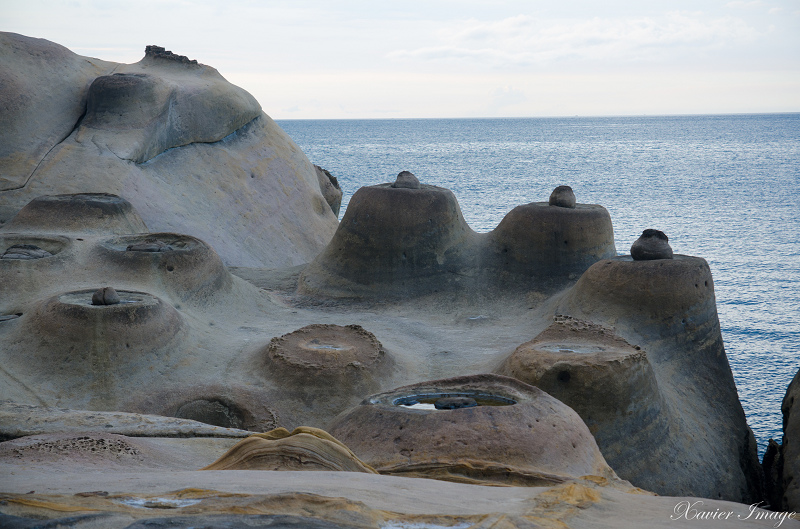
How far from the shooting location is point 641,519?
3.33m

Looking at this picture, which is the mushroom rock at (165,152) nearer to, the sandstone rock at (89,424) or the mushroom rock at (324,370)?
the mushroom rock at (324,370)

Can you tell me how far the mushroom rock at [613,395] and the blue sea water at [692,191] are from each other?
21.8ft

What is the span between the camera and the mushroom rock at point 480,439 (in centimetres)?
529

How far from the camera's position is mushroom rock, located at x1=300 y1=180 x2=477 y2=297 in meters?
12.5

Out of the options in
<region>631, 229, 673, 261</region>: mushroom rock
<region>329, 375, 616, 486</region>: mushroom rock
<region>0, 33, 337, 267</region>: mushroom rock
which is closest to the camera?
<region>329, 375, 616, 486</region>: mushroom rock

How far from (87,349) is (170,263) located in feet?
7.65

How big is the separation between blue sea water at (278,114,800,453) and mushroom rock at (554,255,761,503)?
4.52 metres

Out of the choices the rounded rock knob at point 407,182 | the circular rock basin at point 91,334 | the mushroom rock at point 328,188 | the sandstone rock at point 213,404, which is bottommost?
the sandstone rock at point 213,404

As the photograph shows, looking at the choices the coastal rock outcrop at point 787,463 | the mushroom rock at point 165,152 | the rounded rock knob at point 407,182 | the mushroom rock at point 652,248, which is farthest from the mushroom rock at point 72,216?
the coastal rock outcrop at point 787,463

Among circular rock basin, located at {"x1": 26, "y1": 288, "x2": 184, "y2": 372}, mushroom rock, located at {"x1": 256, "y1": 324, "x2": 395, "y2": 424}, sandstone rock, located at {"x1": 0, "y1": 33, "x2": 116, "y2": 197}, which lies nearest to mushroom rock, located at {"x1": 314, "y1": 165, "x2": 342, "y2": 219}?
sandstone rock, located at {"x1": 0, "y1": 33, "x2": 116, "y2": 197}

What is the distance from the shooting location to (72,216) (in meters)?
11.7

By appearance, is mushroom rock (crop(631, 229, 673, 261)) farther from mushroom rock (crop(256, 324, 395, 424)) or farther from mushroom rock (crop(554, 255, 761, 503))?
mushroom rock (crop(256, 324, 395, 424))

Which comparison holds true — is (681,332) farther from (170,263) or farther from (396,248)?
(170,263)

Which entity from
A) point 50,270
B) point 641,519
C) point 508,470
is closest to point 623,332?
point 508,470
